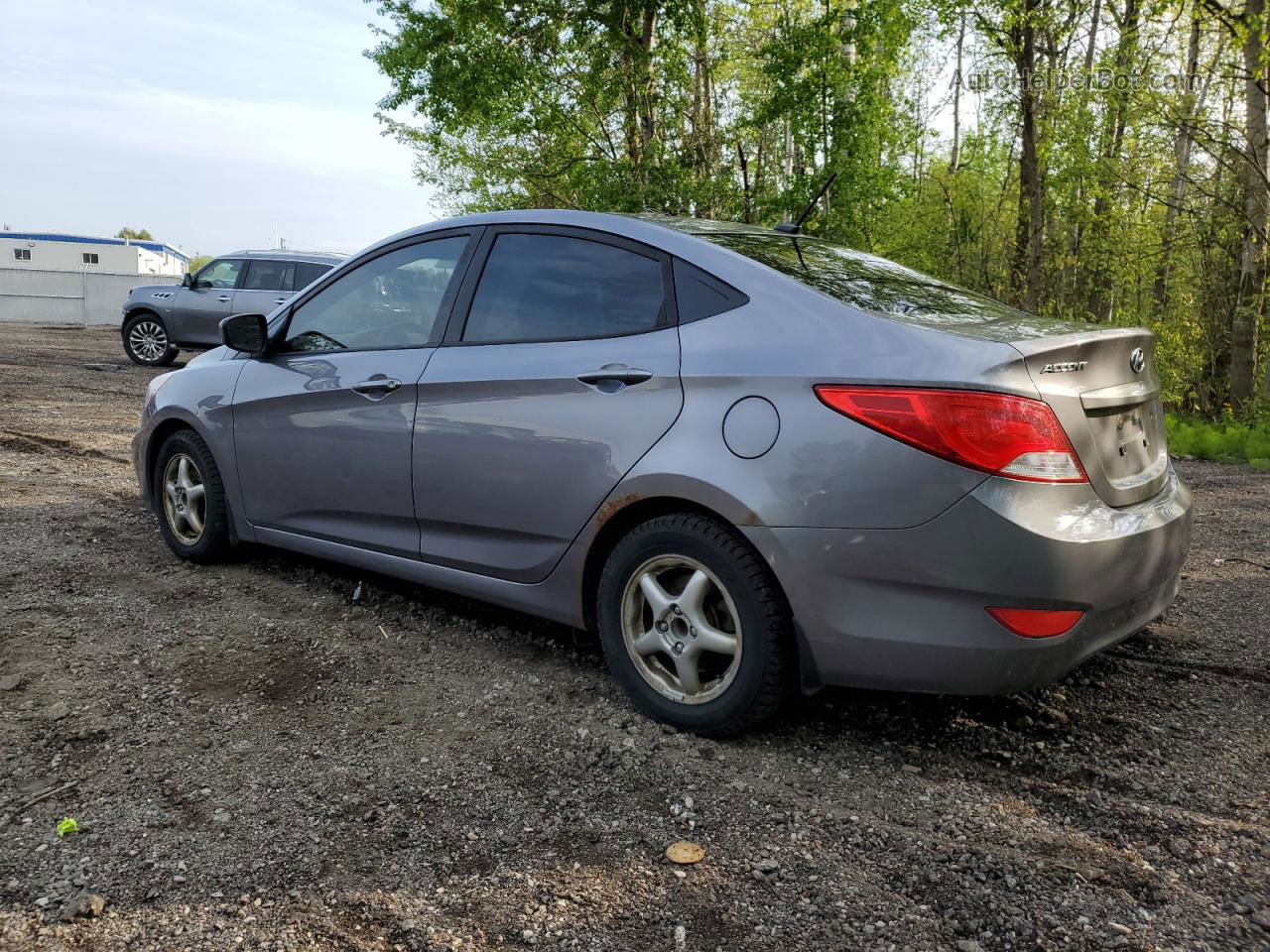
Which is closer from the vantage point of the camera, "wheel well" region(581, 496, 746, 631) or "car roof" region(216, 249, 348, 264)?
"wheel well" region(581, 496, 746, 631)

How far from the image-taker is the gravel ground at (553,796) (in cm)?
221

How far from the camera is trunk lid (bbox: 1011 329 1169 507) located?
2682 millimetres

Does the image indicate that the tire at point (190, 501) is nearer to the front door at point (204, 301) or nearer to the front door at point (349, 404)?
the front door at point (349, 404)

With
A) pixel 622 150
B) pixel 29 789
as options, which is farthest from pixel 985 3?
pixel 29 789

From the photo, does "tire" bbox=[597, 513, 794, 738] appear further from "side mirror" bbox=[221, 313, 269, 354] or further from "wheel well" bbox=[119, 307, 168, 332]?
"wheel well" bbox=[119, 307, 168, 332]

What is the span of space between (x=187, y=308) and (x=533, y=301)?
1463 centimetres

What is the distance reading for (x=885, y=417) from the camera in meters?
2.64

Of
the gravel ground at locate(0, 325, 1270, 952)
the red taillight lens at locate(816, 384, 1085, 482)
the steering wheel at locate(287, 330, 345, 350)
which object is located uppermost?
the steering wheel at locate(287, 330, 345, 350)

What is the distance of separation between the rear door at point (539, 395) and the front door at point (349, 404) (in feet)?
0.46

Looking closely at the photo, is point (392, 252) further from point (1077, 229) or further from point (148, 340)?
point (1077, 229)

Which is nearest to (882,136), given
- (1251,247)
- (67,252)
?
(1251,247)

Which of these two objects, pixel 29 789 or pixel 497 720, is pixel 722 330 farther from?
pixel 29 789

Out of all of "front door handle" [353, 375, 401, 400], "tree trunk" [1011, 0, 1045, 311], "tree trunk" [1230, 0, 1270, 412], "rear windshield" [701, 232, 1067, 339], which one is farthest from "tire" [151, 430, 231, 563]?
"tree trunk" [1011, 0, 1045, 311]

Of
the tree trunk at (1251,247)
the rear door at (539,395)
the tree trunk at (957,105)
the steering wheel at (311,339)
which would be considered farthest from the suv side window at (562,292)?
the tree trunk at (957,105)
